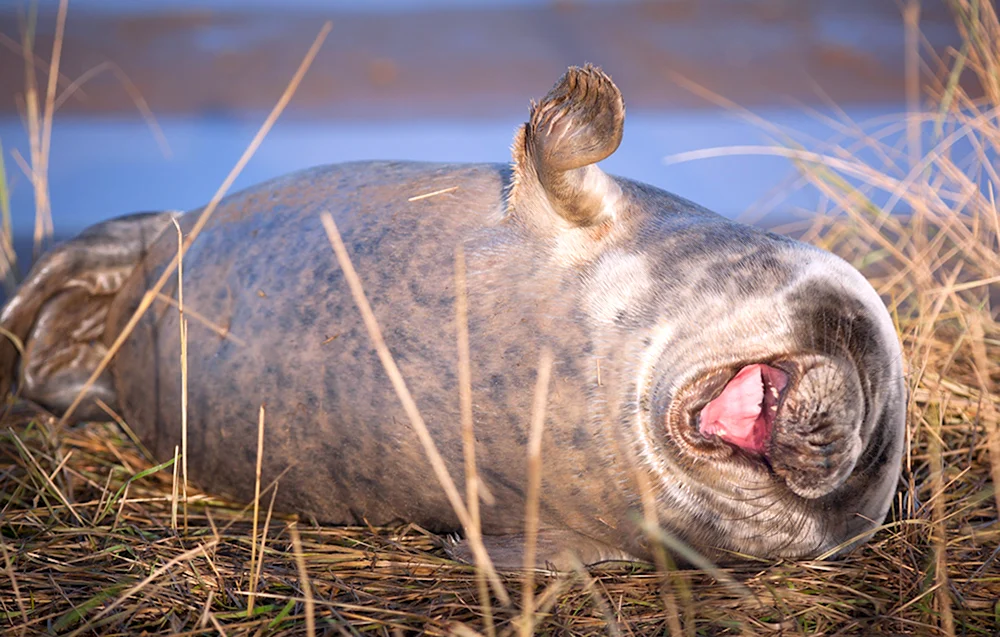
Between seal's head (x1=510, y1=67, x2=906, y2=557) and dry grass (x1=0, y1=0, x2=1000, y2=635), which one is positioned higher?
seal's head (x1=510, y1=67, x2=906, y2=557)

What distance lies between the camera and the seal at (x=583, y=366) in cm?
222

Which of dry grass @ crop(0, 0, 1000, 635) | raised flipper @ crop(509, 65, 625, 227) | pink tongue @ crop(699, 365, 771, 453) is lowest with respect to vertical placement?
dry grass @ crop(0, 0, 1000, 635)

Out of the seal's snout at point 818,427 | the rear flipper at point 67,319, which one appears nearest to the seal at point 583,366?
the seal's snout at point 818,427

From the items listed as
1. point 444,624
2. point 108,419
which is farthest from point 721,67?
point 444,624

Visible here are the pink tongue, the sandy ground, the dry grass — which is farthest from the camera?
the sandy ground

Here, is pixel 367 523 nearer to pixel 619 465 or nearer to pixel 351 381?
pixel 351 381

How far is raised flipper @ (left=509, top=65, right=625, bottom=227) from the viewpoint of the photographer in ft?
7.41

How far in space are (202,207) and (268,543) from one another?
1.36m

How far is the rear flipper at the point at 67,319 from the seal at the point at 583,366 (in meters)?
0.90

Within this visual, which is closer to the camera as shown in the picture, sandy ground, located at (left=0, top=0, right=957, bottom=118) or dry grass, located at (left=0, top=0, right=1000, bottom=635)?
dry grass, located at (left=0, top=0, right=1000, bottom=635)

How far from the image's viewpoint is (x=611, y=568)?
2.29m

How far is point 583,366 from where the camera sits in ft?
7.34

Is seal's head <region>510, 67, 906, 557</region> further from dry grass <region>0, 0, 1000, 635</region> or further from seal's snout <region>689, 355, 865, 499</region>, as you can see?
dry grass <region>0, 0, 1000, 635</region>

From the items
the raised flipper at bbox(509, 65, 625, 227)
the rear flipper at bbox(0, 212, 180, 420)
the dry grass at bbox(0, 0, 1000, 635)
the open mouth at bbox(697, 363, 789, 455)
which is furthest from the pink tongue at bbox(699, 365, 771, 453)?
the rear flipper at bbox(0, 212, 180, 420)
